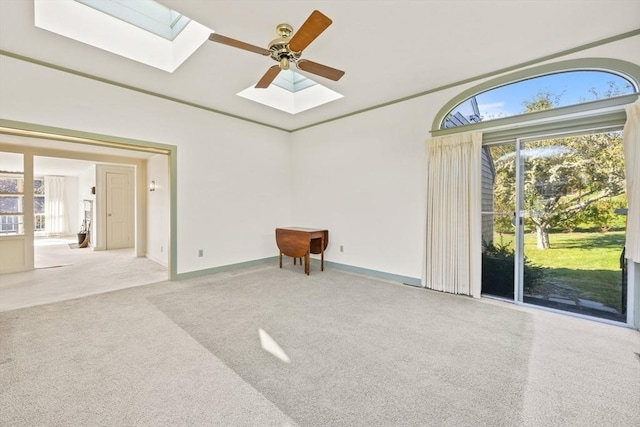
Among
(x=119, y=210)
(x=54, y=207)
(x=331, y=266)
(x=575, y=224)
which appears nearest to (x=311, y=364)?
(x=331, y=266)

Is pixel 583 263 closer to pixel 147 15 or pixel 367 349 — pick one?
pixel 367 349

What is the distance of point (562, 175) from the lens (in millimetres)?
2977

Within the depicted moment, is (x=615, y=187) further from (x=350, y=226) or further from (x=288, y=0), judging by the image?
(x=288, y=0)

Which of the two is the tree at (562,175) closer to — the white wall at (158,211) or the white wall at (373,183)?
the white wall at (373,183)

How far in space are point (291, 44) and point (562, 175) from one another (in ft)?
10.2

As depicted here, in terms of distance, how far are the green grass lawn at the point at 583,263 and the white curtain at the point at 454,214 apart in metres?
0.60

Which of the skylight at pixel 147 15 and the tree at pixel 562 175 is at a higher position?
the skylight at pixel 147 15

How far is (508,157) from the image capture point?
10.8ft

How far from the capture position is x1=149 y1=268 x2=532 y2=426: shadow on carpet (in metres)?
1.58

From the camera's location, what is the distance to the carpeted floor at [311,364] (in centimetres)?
153

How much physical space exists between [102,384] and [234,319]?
1.12 meters

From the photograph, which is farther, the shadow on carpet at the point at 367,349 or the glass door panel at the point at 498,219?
the glass door panel at the point at 498,219

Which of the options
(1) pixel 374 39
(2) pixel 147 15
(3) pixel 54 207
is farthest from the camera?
(3) pixel 54 207

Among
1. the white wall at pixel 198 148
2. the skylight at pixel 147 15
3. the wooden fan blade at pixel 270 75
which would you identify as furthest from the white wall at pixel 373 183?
the skylight at pixel 147 15
